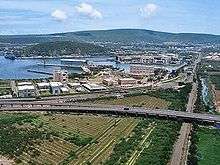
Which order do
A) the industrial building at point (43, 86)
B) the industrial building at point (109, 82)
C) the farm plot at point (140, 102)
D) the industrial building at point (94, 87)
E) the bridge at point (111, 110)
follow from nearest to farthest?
the bridge at point (111, 110) → the farm plot at point (140, 102) → the industrial building at point (94, 87) → the industrial building at point (43, 86) → the industrial building at point (109, 82)

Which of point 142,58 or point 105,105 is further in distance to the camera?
point 142,58

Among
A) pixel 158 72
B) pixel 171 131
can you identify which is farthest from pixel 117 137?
pixel 158 72

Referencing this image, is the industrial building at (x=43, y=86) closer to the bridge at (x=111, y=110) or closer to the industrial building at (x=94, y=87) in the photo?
the industrial building at (x=94, y=87)

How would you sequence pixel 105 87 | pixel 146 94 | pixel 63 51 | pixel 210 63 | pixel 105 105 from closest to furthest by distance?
pixel 105 105 → pixel 146 94 → pixel 105 87 → pixel 210 63 → pixel 63 51

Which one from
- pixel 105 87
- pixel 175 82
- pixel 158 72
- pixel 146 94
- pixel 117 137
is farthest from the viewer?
pixel 158 72

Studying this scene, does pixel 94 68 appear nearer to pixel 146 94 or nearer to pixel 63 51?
pixel 146 94

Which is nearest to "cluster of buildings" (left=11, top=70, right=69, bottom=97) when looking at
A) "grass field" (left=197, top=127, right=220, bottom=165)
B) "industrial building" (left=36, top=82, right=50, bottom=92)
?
"industrial building" (left=36, top=82, right=50, bottom=92)

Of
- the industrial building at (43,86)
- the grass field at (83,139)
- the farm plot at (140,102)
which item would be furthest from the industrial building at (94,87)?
the grass field at (83,139)
